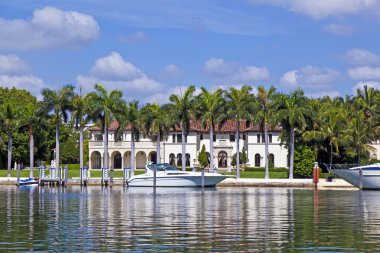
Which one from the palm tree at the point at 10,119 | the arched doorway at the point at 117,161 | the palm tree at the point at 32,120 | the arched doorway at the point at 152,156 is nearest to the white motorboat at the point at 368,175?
the palm tree at the point at 32,120

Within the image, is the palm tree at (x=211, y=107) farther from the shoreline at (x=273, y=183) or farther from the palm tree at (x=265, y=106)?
the shoreline at (x=273, y=183)

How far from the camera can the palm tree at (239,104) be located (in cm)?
10573

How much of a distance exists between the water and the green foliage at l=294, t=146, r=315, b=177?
47.0 meters

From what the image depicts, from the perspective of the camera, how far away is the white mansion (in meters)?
142

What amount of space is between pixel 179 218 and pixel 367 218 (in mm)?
10195

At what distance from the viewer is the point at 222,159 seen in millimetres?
144125

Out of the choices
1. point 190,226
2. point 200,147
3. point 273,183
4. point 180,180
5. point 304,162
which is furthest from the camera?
point 200,147

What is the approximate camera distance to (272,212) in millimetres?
51125

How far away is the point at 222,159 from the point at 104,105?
1516 inches

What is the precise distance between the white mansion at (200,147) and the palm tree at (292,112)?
117 feet

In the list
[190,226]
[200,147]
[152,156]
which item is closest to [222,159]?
[200,147]

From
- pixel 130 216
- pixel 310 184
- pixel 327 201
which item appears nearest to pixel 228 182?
pixel 310 184

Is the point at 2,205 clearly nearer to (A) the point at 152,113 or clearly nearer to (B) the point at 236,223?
(B) the point at 236,223

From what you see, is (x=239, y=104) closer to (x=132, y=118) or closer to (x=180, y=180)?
(x=132, y=118)
